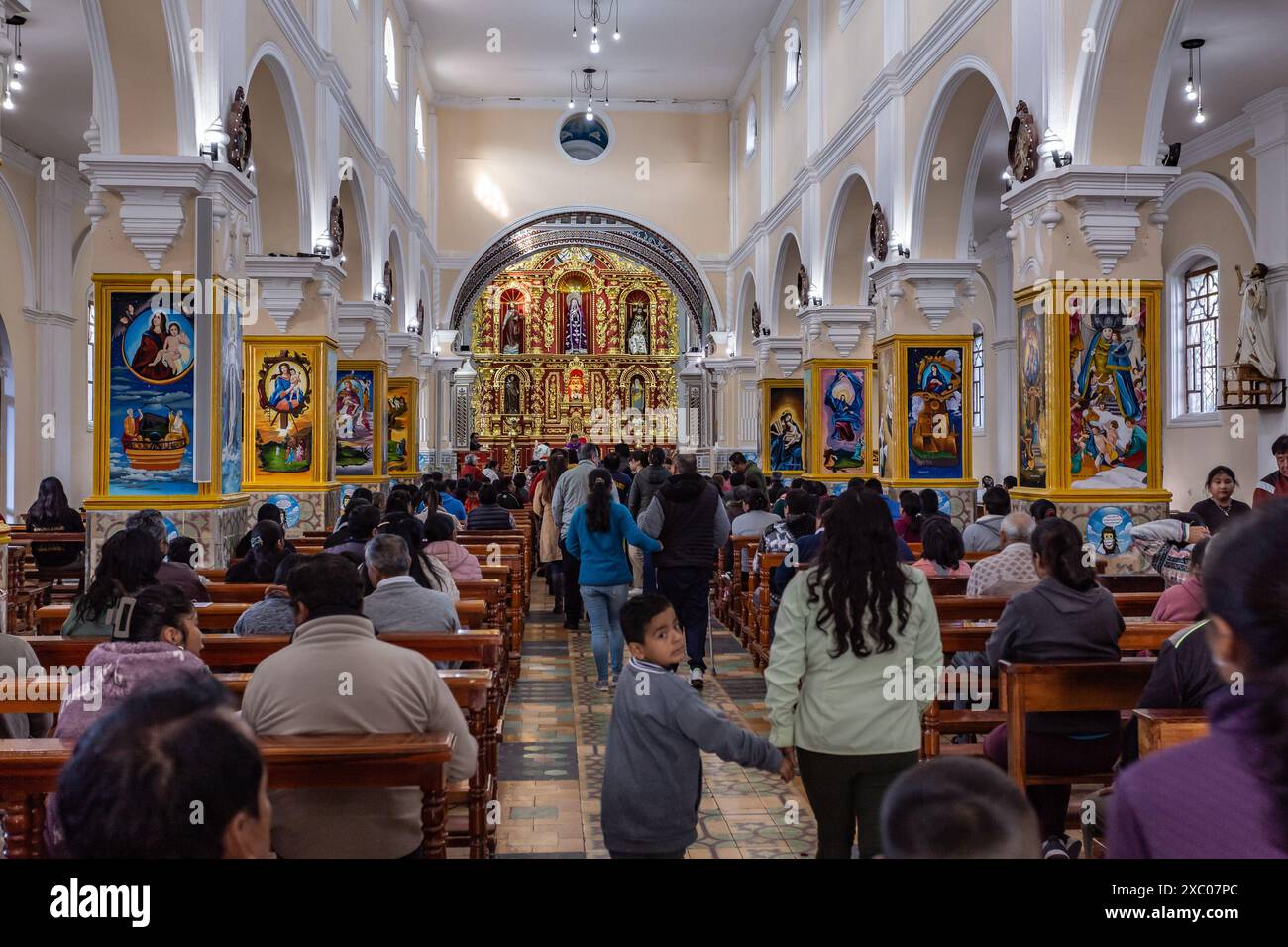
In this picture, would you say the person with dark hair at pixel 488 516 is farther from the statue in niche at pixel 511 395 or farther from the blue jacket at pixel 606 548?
the statue in niche at pixel 511 395

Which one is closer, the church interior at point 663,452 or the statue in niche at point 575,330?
the church interior at point 663,452

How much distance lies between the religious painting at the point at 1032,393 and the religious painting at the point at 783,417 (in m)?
10.5

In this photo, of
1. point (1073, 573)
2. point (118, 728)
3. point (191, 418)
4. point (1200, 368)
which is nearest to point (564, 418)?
point (1200, 368)

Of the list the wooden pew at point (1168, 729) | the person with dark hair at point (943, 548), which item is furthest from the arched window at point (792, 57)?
the wooden pew at point (1168, 729)

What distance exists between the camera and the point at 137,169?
8312 mm

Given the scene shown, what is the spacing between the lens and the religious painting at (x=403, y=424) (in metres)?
20.2

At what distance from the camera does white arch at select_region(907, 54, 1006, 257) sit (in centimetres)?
1081

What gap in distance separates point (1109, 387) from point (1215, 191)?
799cm

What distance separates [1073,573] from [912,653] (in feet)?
3.85

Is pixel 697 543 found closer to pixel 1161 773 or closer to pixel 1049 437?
pixel 1049 437

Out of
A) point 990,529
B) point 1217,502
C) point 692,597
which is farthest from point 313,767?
point 1217,502

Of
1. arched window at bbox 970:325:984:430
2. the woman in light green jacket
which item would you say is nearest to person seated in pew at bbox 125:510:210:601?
the woman in light green jacket

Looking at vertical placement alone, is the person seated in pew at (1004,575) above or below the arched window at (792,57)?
below

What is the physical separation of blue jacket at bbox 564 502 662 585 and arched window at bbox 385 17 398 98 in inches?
488
